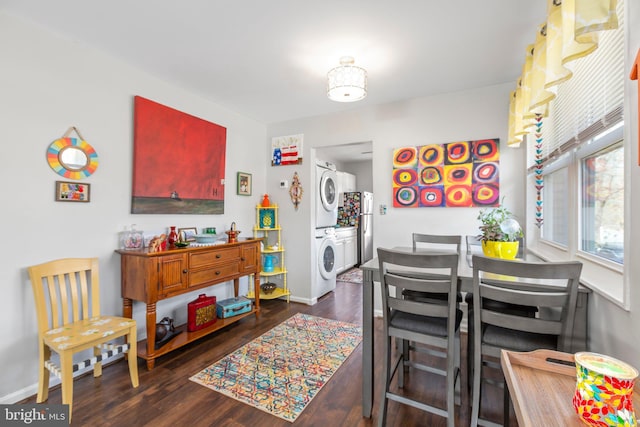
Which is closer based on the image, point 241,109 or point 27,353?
point 27,353

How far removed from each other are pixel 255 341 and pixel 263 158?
8.09 feet

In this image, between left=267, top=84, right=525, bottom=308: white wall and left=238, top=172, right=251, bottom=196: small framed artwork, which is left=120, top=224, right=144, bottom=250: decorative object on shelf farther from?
left=267, top=84, right=525, bottom=308: white wall

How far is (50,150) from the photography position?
2004 millimetres

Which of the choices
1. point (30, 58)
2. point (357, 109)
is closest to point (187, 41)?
point (30, 58)

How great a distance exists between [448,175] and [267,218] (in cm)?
238

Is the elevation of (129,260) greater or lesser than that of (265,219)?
lesser

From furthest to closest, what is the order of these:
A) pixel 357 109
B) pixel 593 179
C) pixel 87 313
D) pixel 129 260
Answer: pixel 357 109, pixel 129 260, pixel 87 313, pixel 593 179

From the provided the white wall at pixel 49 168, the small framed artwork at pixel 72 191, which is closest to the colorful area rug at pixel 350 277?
the white wall at pixel 49 168

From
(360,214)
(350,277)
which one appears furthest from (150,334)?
(360,214)

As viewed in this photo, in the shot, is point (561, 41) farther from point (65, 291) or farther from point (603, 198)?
point (65, 291)

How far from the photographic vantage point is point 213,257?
2709mm

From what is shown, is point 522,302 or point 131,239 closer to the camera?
point 522,302

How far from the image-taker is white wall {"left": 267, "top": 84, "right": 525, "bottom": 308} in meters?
2.88

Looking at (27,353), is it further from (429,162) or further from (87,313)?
(429,162)
